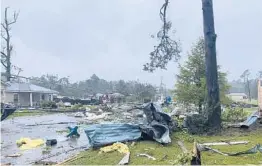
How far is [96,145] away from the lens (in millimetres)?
9719

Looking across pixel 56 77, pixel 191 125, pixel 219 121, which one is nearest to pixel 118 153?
pixel 191 125

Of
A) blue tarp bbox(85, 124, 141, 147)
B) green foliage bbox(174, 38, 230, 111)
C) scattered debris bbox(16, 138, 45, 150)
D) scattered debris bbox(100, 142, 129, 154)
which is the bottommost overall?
scattered debris bbox(16, 138, 45, 150)

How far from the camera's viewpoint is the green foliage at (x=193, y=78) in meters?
17.5

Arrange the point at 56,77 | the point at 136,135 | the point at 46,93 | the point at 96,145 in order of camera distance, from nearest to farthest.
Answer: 1. the point at 96,145
2. the point at 136,135
3. the point at 46,93
4. the point at 56,77

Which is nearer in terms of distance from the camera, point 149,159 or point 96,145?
point 149,159

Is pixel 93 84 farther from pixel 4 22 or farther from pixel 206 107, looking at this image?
pixel 206 107

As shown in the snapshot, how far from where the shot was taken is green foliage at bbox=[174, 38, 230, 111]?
17.5 metres

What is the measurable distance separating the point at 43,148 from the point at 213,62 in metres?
7.23

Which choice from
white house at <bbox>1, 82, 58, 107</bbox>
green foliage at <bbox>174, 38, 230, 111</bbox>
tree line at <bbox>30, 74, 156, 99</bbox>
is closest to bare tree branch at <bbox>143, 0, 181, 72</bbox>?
green foliage at <bbox>174, 38, 230, 111</bbox>

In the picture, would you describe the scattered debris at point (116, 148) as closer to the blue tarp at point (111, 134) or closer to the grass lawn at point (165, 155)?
the grass lawn at point (165, 155)

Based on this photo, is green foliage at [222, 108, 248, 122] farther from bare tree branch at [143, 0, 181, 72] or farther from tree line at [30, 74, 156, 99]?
tree line at [30, 74, 156, 99]

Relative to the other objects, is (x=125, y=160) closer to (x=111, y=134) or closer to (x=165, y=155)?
(x=165, y=155)

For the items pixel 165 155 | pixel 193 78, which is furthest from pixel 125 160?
pixel 193 78

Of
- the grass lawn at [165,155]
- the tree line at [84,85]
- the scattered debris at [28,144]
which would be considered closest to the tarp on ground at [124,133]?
the grass lawn at [165,155]
